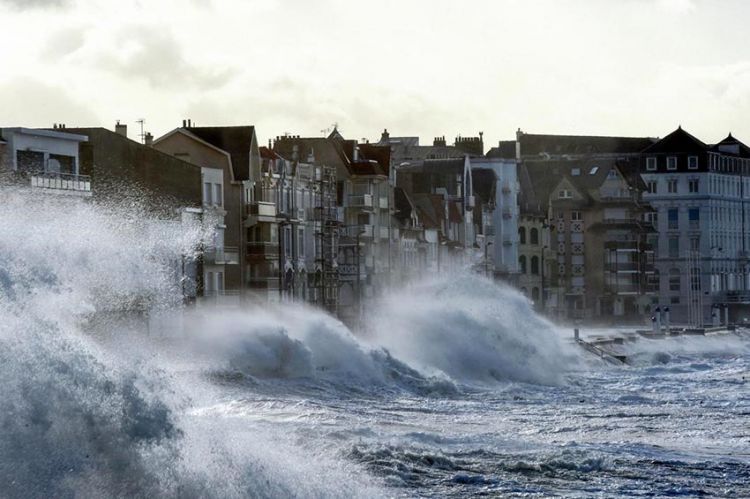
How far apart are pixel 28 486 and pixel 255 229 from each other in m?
55.4

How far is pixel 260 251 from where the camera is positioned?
79.4 m

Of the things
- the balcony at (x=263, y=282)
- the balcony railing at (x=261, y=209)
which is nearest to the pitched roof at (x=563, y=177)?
the balcony railing at (x=261, y=209)

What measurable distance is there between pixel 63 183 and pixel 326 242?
32748 mm

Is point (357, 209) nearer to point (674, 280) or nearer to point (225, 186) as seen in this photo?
point (225, 186)

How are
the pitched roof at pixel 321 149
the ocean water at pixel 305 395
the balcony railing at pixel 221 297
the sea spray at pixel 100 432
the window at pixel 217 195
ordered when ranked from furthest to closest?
1. the pitched roof at pixel 321 149
2. the window at pixel 217 195
3. the balcony railing at pixel 221 297
4. the ocean water at pixel 305 395
5. the sea spray at pixel 100 432

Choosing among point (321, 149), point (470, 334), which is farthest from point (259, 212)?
point (321, 149)

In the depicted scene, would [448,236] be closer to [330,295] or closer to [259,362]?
[330,295]

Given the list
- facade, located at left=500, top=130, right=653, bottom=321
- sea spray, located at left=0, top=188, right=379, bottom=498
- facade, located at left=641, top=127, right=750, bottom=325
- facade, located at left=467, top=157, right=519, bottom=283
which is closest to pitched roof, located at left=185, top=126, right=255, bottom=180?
sea spray, located at left=0, top=188, right=379, bottom=498

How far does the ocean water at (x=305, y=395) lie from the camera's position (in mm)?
25625

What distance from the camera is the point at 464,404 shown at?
55.1 m

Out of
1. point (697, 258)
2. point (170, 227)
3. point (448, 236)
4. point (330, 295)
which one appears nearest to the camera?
point (170, 227)

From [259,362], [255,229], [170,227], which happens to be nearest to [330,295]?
[255,229]

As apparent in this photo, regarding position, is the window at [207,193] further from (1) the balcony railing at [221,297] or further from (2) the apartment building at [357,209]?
(2) the apartment building at [357,209]

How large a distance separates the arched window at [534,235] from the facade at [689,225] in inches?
700
